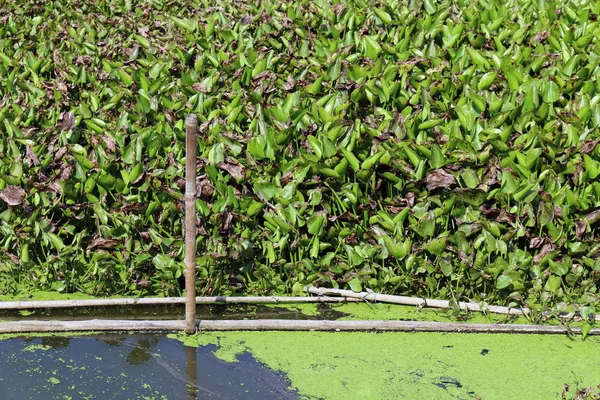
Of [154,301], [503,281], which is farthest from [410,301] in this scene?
[154,301]

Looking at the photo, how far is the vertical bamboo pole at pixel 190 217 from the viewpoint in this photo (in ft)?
12.0

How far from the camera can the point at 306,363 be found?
3.59m

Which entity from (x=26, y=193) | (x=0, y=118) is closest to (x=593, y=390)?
(x=26, y=193)

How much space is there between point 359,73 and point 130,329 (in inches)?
89.2

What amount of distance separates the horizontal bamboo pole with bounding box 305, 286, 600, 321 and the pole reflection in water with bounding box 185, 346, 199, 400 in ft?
2.63

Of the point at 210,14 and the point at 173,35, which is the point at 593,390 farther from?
the point at 210,14

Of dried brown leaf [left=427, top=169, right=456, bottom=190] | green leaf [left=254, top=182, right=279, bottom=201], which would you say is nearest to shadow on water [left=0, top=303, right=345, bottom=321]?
green leaf [left=254, top=182, right=279, bottom=201]

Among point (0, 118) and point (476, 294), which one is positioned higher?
point (0, 118)

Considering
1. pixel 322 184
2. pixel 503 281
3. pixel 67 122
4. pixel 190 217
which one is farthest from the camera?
pixel 67 122

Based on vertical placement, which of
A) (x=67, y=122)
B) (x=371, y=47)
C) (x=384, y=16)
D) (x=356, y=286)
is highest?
(x=384, y=16)

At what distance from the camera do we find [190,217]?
147 inches

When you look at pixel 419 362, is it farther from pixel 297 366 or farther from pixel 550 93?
pixel 550 93

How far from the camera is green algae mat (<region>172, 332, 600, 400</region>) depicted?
11.2ft

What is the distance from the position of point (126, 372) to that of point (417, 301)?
1436 mm
